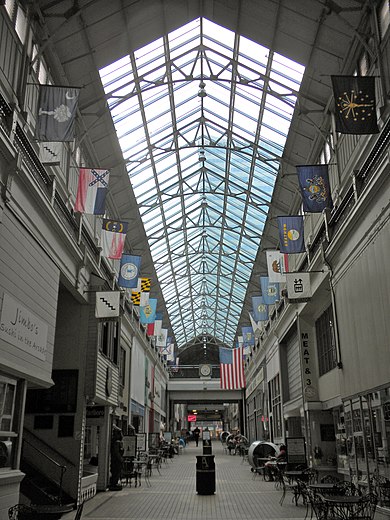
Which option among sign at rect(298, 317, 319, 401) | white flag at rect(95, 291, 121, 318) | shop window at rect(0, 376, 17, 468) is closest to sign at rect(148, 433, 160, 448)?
sign at rect(298, 317, 319, 401)

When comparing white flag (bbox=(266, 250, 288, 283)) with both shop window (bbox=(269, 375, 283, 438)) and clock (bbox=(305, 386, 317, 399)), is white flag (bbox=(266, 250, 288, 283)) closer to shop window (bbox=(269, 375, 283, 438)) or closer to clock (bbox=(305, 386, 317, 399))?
clock (bbox=(305, 386, 317, 399))

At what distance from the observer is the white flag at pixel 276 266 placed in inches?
794

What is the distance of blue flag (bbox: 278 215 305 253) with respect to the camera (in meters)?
16.8

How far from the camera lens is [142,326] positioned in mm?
31469

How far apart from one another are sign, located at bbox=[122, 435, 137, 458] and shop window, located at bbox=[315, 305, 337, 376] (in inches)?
310

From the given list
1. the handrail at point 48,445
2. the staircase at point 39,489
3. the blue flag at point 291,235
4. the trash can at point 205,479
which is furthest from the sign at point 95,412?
the blue flag at point 291,235

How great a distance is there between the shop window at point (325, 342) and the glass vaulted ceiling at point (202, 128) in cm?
758

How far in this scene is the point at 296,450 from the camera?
1756 cm

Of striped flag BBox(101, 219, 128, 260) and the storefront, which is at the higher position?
striped flag BBox(101, 219, 128, 260)

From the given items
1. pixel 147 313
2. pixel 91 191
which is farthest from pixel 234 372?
pixel 91 191

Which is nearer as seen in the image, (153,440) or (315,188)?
(315,188)

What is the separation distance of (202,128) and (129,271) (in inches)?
312

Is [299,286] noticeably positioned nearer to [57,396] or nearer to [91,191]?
[91,191]

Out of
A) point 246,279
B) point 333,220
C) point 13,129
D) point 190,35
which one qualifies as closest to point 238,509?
point 333,220
